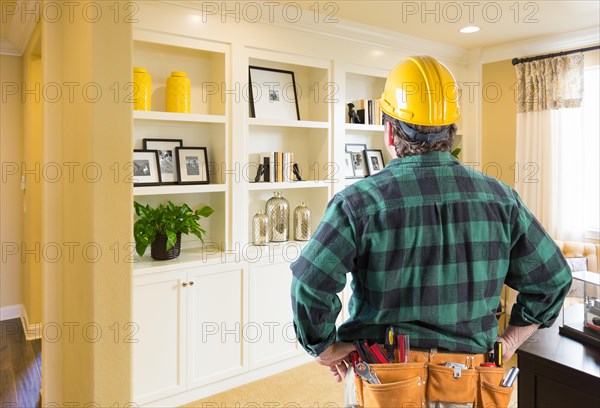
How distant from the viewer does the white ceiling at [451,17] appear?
3402 mm

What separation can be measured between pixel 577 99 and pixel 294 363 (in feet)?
10.0

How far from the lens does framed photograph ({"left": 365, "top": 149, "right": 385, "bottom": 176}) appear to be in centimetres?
438

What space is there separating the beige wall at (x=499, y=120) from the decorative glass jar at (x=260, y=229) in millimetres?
2364

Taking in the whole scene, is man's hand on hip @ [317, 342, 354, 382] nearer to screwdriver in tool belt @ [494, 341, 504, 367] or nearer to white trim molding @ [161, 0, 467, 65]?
screwdriver in tool belt @ [494, 341, 504, 367]

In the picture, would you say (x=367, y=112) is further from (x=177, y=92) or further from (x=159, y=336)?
(x=159, y=336)

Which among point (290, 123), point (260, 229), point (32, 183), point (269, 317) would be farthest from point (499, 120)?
point (32, 183)

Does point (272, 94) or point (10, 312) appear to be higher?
point (272, 94)

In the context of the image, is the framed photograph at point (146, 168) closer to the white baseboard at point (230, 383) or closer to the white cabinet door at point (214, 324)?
the white cabinet door at point (214, 324)

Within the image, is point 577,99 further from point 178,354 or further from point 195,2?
point 178,354

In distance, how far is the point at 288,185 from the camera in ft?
11.9

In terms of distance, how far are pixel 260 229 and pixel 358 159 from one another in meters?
1.21

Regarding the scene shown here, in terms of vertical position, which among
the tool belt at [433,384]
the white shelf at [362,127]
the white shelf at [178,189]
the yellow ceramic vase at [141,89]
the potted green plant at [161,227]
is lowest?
the tool belt at [433,384]

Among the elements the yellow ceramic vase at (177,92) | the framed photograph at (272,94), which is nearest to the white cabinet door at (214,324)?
the yellow ceramic vase at (177,92)

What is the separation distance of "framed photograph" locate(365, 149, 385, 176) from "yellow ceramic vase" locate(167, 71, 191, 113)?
1785 millimetres
